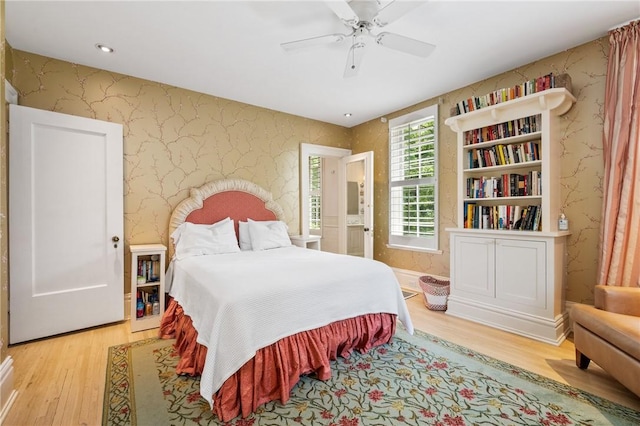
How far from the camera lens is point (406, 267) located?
14.4 feet

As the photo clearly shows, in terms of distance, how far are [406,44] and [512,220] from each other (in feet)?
6.60

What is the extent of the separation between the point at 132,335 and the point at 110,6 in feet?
9.02

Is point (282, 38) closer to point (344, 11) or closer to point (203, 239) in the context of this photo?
point (344, 11)

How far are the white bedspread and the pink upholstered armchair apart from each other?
3.90ft

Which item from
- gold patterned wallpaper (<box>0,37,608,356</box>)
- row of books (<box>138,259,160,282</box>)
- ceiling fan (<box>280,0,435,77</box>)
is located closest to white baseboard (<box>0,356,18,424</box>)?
gold patterned wallpaper (<box>0,37,608,356</box>)

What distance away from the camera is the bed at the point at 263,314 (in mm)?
1694

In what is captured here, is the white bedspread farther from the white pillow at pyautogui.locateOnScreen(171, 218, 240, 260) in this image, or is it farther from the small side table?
the small side table

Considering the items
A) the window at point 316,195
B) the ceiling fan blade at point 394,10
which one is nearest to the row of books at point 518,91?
the ceiling fan blade at point 394,10

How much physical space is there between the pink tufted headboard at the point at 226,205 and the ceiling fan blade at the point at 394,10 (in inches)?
101

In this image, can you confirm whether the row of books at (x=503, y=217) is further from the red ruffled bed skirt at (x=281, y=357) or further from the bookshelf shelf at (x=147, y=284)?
the bookshelf shelf at (x=147, y=284)

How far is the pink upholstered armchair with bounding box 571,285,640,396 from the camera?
5.47 feet

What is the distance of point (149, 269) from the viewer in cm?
303

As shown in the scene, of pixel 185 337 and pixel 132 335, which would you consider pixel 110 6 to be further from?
pixel 132 335

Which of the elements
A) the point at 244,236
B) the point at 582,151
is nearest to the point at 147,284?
the point at 244,236
